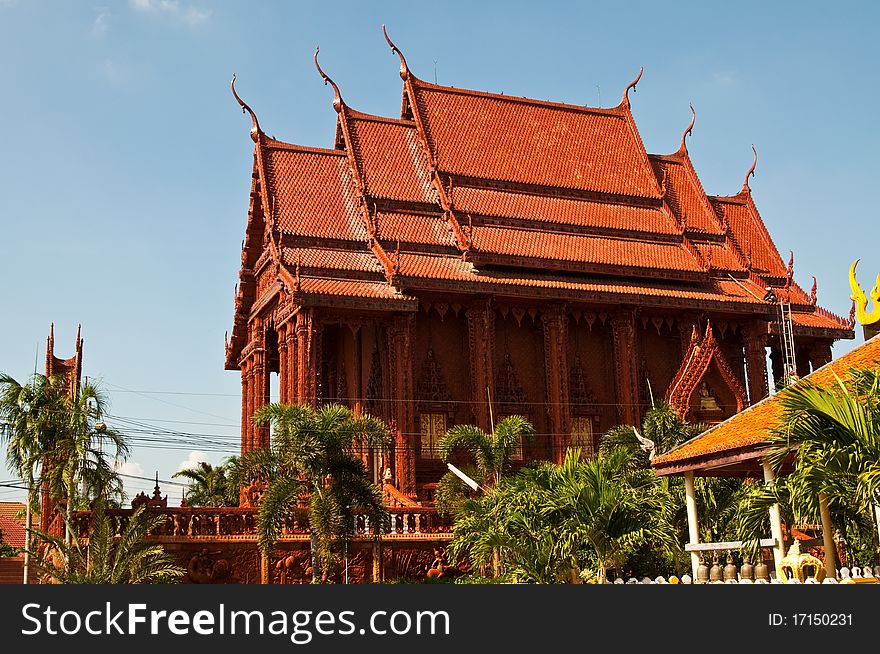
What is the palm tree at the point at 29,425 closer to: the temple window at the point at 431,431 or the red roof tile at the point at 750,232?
the temple window at the point at 431,431

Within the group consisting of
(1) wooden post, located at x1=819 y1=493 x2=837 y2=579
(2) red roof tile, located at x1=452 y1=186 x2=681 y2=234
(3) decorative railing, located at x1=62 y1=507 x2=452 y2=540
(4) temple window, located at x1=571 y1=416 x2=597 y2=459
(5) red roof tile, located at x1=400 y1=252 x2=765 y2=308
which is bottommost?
(1) wooden post, located at x1=819 y1=493 x2=837 y2=579

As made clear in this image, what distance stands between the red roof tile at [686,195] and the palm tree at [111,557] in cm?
2060

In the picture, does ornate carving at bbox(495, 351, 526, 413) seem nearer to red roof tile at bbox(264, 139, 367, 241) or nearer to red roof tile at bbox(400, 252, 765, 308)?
red roof tile at bbox(400, 252, 765, 308)

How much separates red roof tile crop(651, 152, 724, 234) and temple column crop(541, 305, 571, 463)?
682cm

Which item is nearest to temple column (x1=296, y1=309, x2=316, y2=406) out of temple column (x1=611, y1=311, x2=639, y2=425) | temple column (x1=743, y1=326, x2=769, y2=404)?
temple column (x1=611, y1=311, x2=639, y2=425)

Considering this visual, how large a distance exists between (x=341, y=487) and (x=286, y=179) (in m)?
13.7

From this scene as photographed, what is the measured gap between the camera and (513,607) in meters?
9.02

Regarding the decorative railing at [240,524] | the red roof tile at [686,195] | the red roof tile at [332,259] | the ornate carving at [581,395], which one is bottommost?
the decorative railing at [240,524]

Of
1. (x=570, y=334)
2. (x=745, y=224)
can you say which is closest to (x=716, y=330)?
(x=570, y=334)

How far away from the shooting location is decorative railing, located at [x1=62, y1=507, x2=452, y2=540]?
22047 mm

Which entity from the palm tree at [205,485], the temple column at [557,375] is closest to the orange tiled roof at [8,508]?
the palm tree at [205,485]

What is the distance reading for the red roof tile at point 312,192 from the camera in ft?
104

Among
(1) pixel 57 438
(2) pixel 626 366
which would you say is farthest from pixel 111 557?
(2) pixel 626 366

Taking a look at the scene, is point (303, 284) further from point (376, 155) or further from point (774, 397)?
point (774, 397)
